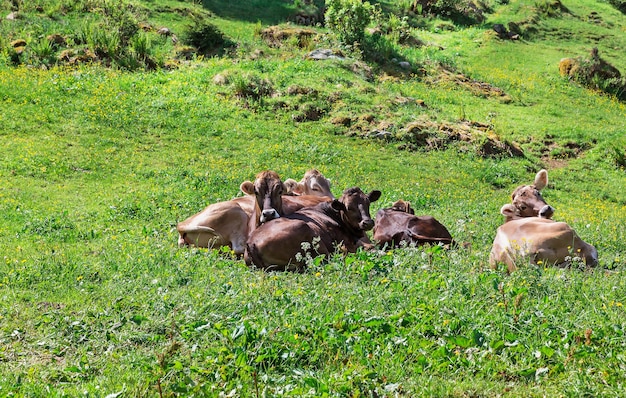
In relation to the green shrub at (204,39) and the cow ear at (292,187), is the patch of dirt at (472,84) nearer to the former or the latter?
the green shrub at (204,39)

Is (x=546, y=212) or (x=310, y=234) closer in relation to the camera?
(x=310, y=234)

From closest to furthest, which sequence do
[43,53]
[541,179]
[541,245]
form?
[541,245], [541,179], [43,53]

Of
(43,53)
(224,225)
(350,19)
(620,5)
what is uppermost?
(224,225)

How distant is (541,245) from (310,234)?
3215 mm

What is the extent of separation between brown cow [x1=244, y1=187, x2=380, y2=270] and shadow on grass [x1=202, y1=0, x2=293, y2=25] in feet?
78.4

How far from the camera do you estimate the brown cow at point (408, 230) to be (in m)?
11.0

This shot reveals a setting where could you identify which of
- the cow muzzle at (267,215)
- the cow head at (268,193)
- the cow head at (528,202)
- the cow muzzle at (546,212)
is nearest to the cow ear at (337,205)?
the cow head at (268,193)

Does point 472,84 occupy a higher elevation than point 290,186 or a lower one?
lower

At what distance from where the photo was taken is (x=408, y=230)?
11.2m

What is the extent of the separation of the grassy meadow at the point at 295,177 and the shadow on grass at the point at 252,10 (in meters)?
0.22

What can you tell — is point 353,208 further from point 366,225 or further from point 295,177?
point 295,177

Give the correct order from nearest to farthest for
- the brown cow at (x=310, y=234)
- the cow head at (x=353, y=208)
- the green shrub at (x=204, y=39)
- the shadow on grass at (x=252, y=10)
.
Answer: the brown cow at (x=310, y=234) → the cow head at (x=353, y=208) → the green shrub at (x=204, y=39) → the shadow on grass at (x=252, y=10)

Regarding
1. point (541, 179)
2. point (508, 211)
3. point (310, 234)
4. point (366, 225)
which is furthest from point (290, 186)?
point (541, 179)

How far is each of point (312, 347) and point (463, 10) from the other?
38.9 metres
